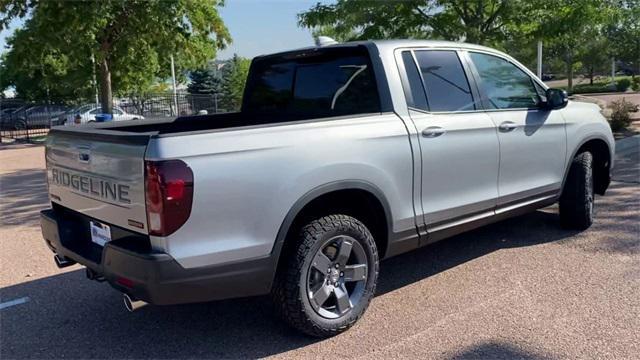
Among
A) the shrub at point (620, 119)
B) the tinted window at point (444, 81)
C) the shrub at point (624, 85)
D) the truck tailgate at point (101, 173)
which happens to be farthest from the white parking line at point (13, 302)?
the shrub at point (624, 85)

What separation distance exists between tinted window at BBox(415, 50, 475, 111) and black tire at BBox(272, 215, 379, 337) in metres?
1.23

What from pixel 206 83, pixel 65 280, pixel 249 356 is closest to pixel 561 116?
pixel 249 356

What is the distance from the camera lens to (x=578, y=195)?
5488 millimetres

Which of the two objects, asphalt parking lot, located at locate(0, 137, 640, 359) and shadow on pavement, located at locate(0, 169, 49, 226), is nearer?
asphalt parking lot, located at locate(0, 137, 640, 359)

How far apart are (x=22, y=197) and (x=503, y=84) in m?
7.67

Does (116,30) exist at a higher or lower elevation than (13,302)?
higher

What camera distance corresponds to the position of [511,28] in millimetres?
11406

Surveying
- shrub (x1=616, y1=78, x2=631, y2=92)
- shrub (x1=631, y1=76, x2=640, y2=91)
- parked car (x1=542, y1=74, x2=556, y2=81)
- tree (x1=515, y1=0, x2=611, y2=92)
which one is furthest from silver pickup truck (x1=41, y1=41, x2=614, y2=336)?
parked car (x1=542, y1=74, x2=556, y2=81)

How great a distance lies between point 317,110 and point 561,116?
2.37m

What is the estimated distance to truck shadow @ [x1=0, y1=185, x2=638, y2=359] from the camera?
3498 millimetres

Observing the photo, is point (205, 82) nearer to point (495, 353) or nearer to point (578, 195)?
point (578, 195)

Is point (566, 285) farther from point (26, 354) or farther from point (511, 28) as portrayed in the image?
point (511, 28)

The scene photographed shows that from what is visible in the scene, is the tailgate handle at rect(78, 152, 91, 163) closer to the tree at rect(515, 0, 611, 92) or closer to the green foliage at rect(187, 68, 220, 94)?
the tree at rect(515, 0, 611, 92)

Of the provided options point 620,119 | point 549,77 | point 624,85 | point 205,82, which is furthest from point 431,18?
point 549,77
